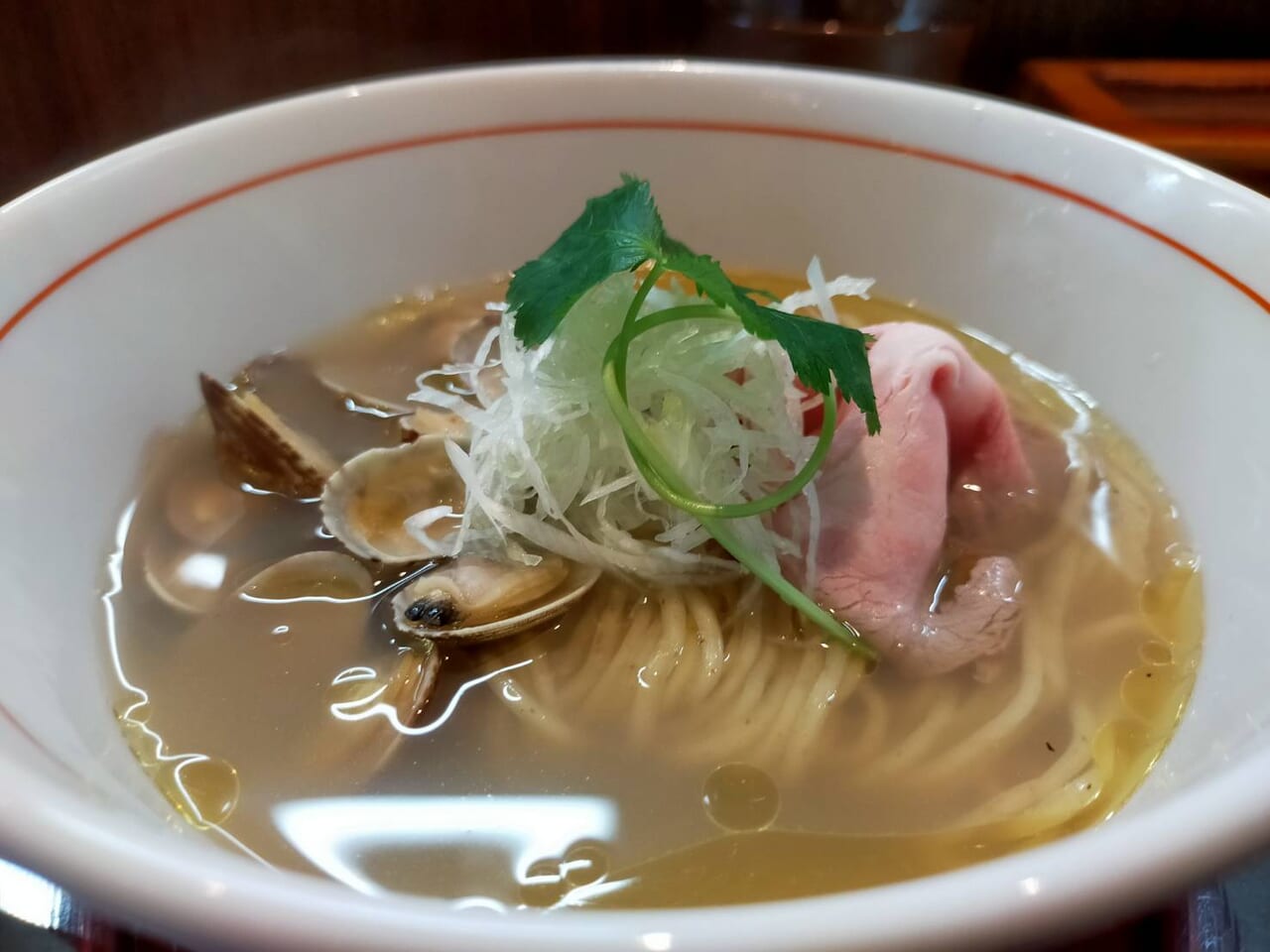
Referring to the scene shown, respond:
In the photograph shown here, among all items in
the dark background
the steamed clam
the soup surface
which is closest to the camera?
the soup surface

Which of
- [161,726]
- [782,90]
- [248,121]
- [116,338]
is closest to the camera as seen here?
[161,726]

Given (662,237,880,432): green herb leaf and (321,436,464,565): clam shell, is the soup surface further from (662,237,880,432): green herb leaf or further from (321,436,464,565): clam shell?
(662,237,880,432): green herb leaf

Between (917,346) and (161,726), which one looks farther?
(917,346)

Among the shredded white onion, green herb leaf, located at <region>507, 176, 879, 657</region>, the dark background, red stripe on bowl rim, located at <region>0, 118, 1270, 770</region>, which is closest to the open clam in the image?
the shredded white onion

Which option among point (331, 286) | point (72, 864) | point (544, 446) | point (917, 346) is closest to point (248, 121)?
point (331, 286)

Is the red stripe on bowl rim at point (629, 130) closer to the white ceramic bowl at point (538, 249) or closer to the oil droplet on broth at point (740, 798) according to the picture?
the white ceramic bowl at point (538, 249)

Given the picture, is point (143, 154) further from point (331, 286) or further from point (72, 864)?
point (72, 864)

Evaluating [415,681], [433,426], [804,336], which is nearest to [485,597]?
[415,681]

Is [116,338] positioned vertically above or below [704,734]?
above
